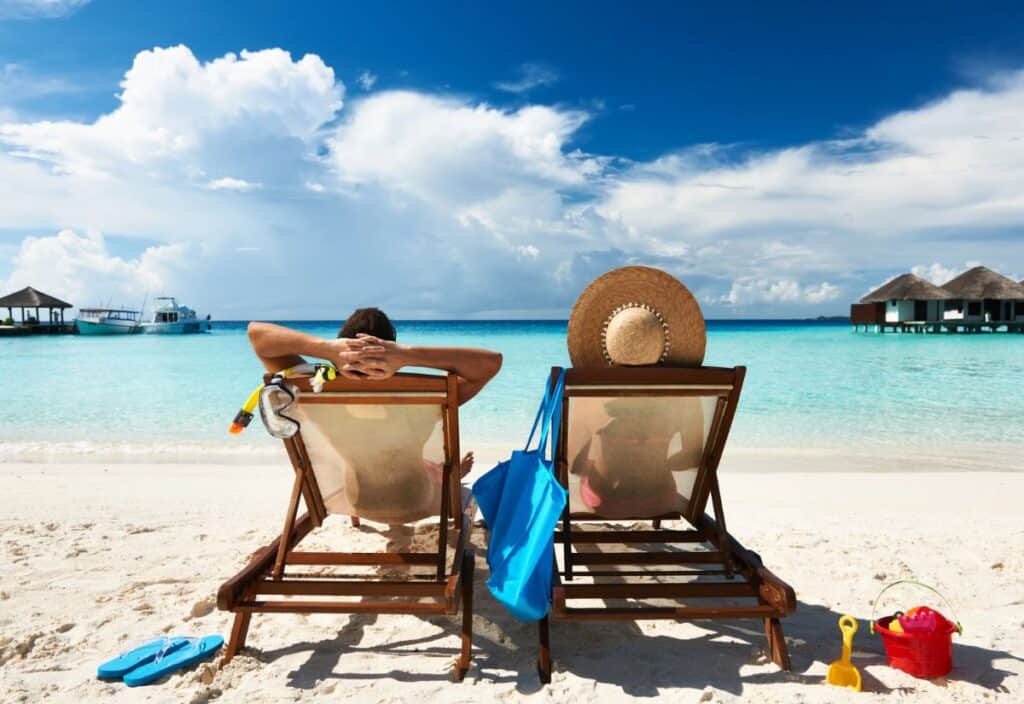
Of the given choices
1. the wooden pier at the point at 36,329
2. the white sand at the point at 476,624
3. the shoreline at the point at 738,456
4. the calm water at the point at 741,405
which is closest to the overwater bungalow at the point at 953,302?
the calm water at the point at 741,405

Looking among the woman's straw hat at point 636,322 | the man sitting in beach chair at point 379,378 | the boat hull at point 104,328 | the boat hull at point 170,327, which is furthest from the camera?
the boat hull at point 170,327

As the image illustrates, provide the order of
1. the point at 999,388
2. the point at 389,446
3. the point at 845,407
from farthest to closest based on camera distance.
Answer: the point at 999,388 < the point at 845,407 < the point at 389,446

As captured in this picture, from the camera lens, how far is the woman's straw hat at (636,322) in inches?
107

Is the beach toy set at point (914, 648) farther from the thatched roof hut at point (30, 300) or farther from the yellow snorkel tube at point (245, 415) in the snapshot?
the thatched roof hut at point (30, 300)

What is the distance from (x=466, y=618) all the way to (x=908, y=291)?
144 feet

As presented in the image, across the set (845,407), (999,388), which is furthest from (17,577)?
(999,388)

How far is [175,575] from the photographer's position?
3.33 m

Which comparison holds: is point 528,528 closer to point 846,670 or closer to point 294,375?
point 294,375

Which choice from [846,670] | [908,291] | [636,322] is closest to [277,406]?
[636,322]

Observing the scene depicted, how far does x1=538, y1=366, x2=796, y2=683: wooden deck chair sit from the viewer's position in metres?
2.38

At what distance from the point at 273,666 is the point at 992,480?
6.25m

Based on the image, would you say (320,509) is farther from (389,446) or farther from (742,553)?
(742,553)

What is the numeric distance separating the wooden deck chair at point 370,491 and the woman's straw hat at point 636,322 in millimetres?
738

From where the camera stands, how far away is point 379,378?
2.37m
